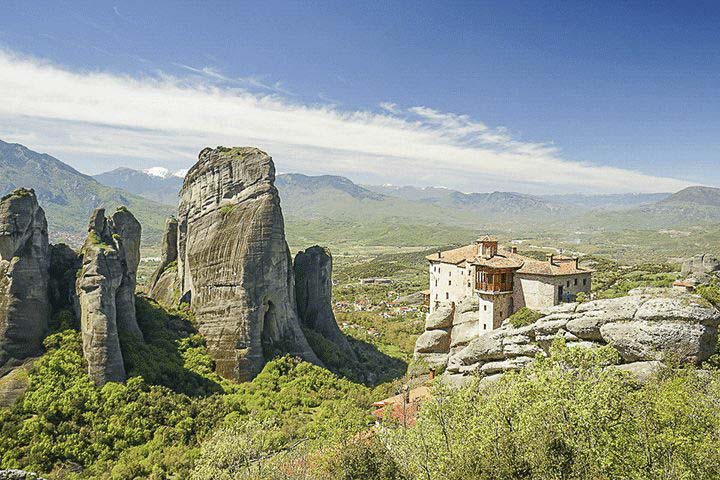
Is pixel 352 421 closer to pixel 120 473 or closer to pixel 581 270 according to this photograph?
pixel 120 473

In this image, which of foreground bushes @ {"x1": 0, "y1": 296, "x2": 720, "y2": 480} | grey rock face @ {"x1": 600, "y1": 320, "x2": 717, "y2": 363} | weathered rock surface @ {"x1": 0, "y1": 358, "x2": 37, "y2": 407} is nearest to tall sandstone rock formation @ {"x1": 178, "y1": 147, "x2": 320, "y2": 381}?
foreground bushes @ {"x1": 0, "y1": 296, "x2": 720, "y2": 480}

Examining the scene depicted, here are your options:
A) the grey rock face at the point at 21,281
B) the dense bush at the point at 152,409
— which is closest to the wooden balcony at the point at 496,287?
the dense bush at the point at 152,409

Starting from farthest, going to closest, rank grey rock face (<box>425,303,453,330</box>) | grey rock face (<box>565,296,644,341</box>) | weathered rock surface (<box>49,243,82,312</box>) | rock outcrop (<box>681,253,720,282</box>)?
rock outcrop (<box>681,253,720,282</box>) < grey rock face (<box>425,303,453,330</box>) < weathered rock surface (<box>49,243,82,312</box>) < grey rock face (<box>565,296,644,341</box>)

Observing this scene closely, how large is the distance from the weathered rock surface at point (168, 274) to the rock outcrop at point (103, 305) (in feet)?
47.3

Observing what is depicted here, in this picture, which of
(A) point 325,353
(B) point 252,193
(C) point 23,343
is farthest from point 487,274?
(C) point 23,343

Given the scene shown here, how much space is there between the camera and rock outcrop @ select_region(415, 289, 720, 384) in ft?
101

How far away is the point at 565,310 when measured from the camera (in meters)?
37.4

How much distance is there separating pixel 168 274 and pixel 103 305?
24.8 metres

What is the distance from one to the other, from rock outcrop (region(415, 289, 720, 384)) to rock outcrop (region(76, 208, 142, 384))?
1129 inches

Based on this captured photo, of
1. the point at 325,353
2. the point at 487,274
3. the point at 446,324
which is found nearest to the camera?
the point at 487,274

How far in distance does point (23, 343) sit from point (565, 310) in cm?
4296

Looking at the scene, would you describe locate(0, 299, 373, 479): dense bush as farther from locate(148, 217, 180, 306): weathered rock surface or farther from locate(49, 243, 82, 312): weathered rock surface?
locate(148, 217, 180, 306): weathered rock surface

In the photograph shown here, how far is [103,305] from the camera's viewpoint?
3775 cm

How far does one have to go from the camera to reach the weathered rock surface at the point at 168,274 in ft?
195
